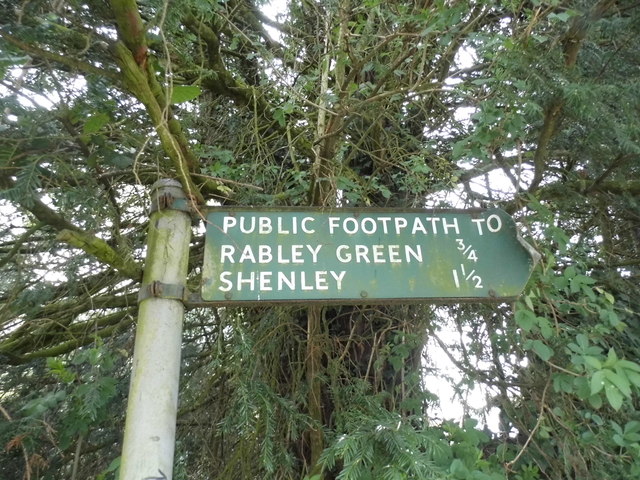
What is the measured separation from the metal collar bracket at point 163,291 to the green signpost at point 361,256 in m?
0.06

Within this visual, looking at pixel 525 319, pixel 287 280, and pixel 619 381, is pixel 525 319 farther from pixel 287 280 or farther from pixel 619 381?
pixel 287 280

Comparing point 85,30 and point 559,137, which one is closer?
point 85,30

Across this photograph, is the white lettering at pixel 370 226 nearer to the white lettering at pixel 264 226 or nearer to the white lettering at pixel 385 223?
the white lettering at pixel 385 223

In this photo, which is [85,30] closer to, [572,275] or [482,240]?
[482,240]

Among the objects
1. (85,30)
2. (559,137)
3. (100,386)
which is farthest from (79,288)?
(559,137)

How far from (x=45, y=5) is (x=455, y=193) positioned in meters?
1.91

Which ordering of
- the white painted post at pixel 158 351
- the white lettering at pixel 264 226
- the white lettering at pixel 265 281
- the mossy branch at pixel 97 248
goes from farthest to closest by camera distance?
the white lettering at pixel 264 226 < the white lettering at pixel 265 281 < the mossy branch at pixel 97 248 < the white painted post at pixel 158 351

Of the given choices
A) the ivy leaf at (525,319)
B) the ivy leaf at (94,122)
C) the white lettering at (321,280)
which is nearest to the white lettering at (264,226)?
the white lettering at (321,280)

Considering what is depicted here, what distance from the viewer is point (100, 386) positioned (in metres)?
1.99

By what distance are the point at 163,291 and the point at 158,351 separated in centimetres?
16

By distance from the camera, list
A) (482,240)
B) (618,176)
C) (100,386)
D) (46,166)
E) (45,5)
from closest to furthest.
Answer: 1. (45,5)
2. (482,240)
3. (46,166)
4. (100,386)
5. (618,176)

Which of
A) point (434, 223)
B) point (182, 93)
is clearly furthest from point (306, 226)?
point (182, 93)

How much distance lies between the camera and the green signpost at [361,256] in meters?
1.41

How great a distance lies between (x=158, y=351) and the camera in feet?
4.15
